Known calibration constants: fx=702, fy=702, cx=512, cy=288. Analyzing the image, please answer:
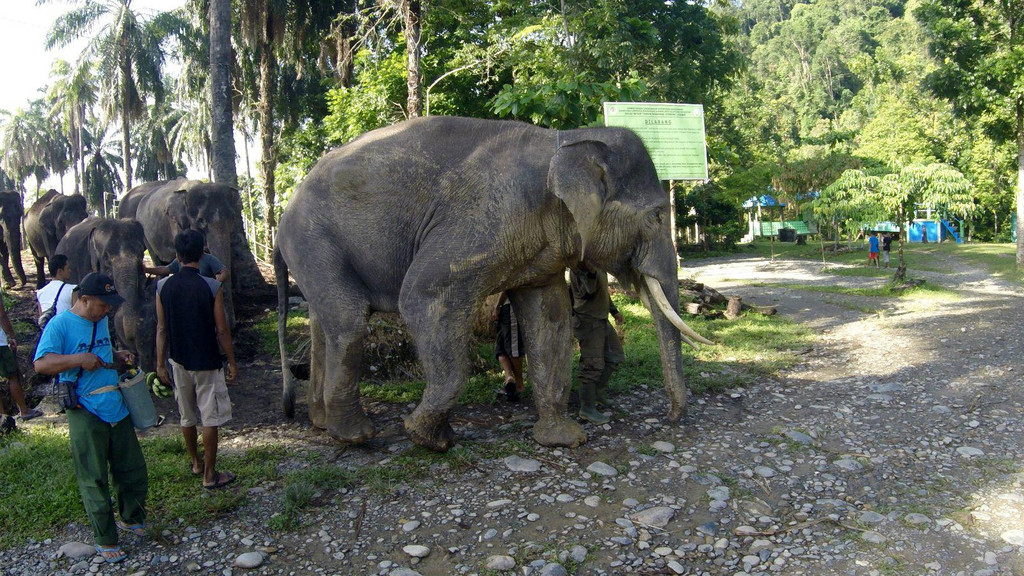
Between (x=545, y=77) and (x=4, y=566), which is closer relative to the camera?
(x=4, y=566)

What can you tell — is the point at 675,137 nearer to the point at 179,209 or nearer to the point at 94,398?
the point at 179,209

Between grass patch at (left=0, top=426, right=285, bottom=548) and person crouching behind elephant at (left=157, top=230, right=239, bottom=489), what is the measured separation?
27 cm

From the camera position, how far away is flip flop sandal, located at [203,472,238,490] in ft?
17.0

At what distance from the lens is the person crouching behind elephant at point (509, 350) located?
24.0 ft

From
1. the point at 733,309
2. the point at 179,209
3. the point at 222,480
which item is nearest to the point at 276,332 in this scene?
the point at 179,209

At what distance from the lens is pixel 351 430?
5863mm

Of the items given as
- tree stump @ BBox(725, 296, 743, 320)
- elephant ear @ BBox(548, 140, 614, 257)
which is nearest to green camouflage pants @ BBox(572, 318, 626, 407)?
elephant ear @ BBox(548, 140, 614, 257)

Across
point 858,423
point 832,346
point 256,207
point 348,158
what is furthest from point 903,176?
point 256,207

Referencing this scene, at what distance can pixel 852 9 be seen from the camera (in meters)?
107

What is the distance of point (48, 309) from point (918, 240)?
46.9m

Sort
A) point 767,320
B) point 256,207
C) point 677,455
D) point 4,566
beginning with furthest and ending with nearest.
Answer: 1. point 256,207
2. point 767,320
3. point 677,455
4. point 4,566

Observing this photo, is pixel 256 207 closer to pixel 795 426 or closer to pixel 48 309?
pixel 48 309

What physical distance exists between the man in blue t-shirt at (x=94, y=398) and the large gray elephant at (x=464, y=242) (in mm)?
1726

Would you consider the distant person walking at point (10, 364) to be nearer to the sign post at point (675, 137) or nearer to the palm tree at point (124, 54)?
the sign post at point (675, 137)
